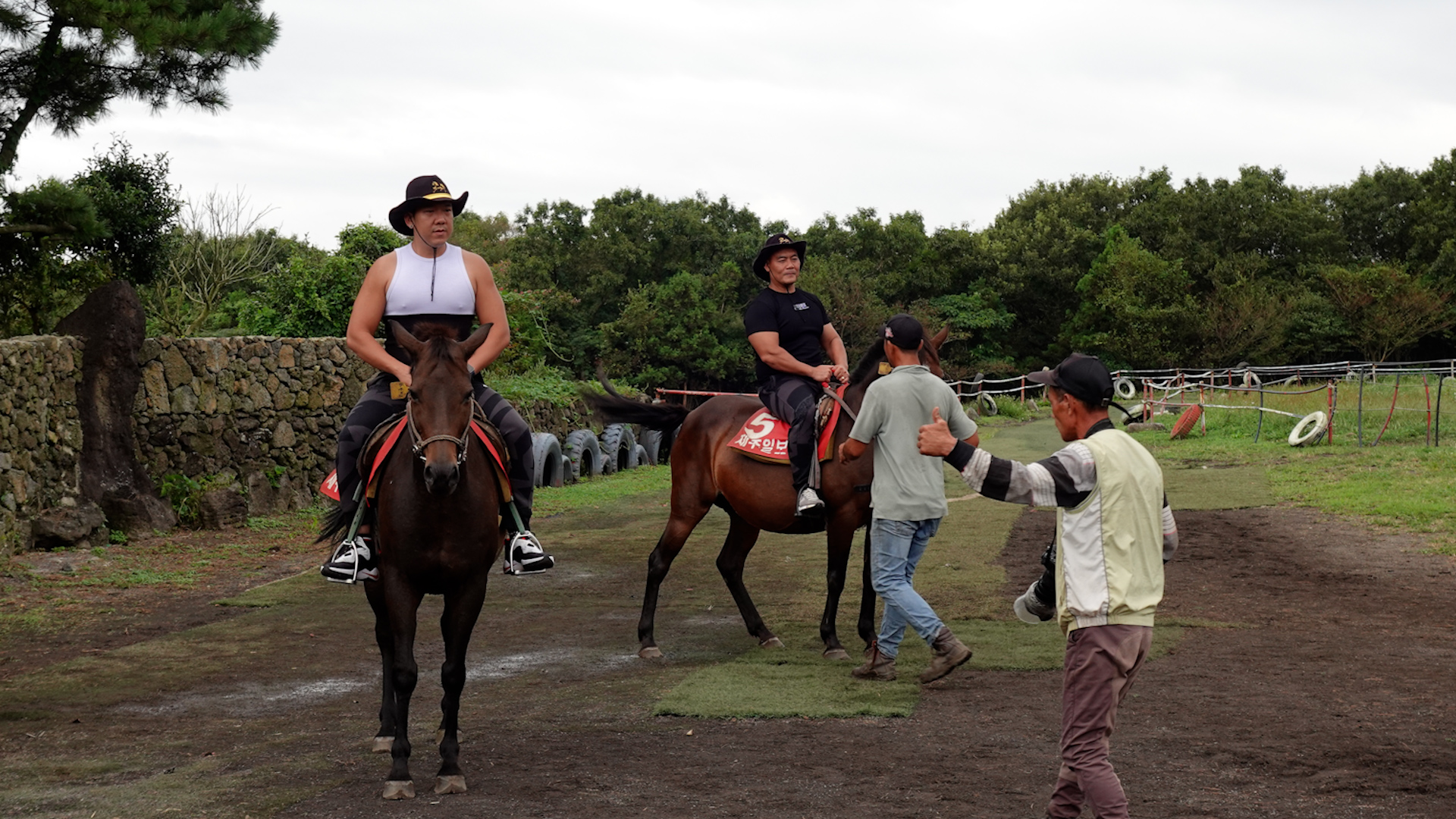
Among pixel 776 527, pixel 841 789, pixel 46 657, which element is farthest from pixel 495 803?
pixel 46 657

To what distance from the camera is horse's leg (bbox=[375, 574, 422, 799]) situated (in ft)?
16.1

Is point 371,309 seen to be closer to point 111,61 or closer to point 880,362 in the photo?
point 880,362

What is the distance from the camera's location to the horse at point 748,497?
7.74 metres

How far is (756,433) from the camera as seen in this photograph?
26.9 ft

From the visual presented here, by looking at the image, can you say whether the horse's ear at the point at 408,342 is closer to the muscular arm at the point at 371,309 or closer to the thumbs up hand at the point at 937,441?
the muscular arm at the point at 371,309

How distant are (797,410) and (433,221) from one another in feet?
9.47

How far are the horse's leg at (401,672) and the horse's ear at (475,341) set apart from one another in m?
1.00

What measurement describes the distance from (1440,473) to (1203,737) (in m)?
13.5

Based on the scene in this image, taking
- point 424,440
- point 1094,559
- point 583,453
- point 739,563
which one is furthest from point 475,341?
point 583,453

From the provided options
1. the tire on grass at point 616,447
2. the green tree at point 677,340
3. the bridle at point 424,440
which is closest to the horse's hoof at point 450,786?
the bridle at point 424,440

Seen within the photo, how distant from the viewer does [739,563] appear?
852cm

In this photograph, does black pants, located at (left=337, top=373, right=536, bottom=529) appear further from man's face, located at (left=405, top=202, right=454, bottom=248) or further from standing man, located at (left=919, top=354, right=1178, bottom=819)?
standing man, located at (left=919, top=354, right=1178, bottom=819)

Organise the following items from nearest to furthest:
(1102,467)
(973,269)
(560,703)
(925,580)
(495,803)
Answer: (1102,467) → (495,803) → (560,703) → (925,580) → (973,269)

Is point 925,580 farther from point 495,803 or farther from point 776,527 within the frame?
point 495,803
